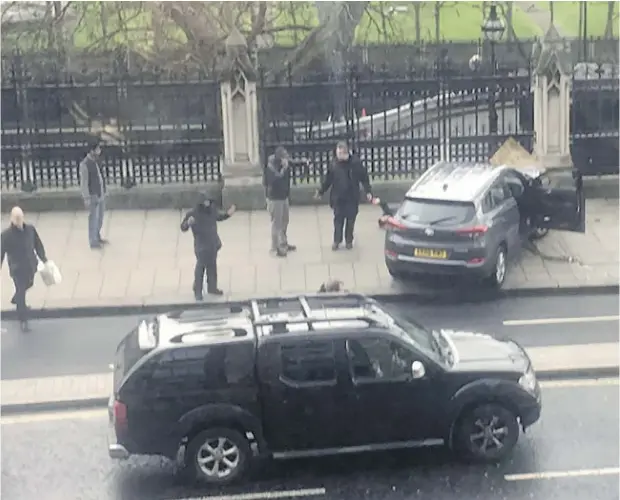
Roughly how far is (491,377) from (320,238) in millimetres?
7780

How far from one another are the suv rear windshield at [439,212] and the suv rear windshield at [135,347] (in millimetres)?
5335

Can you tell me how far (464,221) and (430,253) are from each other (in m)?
0.59

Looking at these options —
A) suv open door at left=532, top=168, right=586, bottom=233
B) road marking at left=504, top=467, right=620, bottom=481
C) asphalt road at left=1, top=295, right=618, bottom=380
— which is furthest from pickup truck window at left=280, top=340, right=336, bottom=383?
suv open door at left=532, top=168, right=586, bottom=233

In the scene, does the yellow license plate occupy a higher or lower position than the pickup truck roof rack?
lower

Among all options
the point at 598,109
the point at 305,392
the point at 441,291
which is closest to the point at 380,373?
the point at 305,392

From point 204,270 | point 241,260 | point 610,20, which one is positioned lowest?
point 241,260

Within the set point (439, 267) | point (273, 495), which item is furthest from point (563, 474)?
point (439, 267)

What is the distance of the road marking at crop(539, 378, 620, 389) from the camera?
1191cm

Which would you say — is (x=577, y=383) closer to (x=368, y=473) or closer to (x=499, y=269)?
(x=368, y=473)

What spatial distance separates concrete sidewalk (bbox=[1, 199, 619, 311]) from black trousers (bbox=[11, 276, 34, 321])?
0.54m

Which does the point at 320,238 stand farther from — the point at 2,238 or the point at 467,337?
the point at 467,337

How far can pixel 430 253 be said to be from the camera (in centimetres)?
1479

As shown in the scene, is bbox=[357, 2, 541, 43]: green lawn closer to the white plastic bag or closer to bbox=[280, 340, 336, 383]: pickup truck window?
the white plastic bag

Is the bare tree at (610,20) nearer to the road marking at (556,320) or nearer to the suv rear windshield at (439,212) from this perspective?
the suv rear windshield at (439,212)
